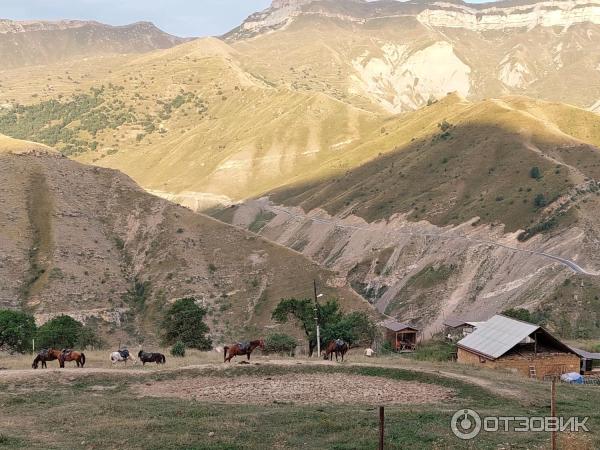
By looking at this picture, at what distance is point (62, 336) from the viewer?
49.9m

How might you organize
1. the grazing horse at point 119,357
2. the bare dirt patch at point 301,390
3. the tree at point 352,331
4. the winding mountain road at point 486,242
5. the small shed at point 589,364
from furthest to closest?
the winding mountain road at point 486,242 < the tree at point 352,331 < the small shed at point 589,364 < the grazing horse at point 119,357 < the bare dirt patch at point 301,390

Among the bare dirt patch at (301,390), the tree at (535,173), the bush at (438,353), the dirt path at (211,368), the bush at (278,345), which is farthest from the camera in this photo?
the tree at (535,173)

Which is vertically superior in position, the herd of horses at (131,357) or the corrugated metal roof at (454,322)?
the corrugated metal roof at (454,322)

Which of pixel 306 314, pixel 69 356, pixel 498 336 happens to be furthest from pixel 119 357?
pixel 498 336

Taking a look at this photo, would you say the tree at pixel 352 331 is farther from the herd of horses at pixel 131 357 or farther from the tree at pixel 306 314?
the herd of horses at pixel 131 357

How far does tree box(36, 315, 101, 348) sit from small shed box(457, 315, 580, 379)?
31832 mm

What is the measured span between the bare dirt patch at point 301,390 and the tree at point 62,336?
77.4 feet

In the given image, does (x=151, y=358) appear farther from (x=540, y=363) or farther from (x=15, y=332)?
(x=540, y=363)

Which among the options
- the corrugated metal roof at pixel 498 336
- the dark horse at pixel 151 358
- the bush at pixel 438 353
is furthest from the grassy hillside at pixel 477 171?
the dark horse at pixel 151 358

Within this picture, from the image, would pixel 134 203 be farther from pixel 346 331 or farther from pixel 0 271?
pixel 346 331

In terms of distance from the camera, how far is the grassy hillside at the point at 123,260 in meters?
70.9

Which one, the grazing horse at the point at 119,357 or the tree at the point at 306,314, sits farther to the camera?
the tree at the point at 306,314

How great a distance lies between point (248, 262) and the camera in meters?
81.6

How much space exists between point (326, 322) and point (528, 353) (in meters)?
19.7
